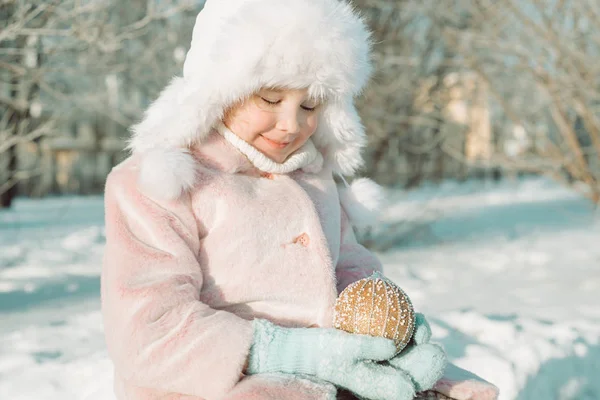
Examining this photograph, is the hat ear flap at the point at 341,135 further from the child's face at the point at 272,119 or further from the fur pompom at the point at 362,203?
the child's face at the point at 272,119

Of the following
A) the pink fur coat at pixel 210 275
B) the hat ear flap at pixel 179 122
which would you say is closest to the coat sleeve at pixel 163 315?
the pink fur coat at pixel 210 275

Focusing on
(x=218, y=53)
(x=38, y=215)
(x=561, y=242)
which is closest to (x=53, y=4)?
(x=218, y=53)

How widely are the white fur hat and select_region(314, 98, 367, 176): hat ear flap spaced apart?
0.45ft

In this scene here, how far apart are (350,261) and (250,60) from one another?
0.73 meters

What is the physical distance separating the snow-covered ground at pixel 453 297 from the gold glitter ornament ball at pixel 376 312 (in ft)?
4.12

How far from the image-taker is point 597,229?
10008 mm

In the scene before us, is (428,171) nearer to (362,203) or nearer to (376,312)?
(362,203)

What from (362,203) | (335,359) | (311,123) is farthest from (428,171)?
(335,359)

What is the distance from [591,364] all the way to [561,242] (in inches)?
213

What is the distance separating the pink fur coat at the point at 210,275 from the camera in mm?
1483

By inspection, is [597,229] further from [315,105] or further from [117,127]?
[117,127]

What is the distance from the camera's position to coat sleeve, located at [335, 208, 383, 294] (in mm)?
2010

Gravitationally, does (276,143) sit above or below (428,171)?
above

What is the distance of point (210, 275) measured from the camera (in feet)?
5.46
